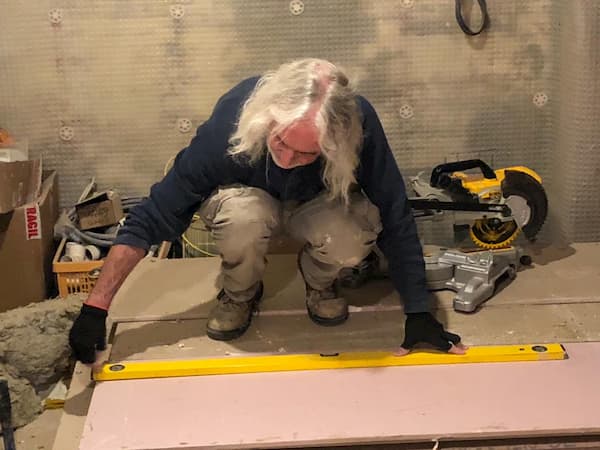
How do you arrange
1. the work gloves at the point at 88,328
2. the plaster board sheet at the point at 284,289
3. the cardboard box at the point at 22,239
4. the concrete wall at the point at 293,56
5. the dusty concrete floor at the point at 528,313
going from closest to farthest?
the work gloves at the point at 88,328
the dusty concrete floor at the point at 528,313
the plaster board sheet at the point at 284,289
the cardboard box at the point at 22,239
the concrete wall at the point at 293,56

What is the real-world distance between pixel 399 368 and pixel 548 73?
1275 mm

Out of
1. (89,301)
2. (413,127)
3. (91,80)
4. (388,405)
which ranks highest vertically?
(91,80)

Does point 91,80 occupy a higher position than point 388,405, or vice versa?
point 91,80

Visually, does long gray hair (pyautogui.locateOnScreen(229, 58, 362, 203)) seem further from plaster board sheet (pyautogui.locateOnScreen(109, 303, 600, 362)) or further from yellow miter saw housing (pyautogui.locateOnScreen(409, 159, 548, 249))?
yellow miter saw housing (pyautogui.locateOnScreen(409, 159, 548, 249))

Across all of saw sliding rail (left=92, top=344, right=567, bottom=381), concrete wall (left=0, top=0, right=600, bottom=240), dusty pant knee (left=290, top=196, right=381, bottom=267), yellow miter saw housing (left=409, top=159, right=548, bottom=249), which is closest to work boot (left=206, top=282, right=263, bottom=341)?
saw sliding rail (left=92, top=344, right=567, bottom=381)

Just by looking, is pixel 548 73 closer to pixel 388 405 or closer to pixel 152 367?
pixel 388 405

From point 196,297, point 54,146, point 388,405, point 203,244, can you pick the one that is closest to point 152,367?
point 196,297

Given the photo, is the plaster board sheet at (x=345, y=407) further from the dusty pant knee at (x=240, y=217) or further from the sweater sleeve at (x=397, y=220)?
the dusty pant knee at (x=240, y=217)

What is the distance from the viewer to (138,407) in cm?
183

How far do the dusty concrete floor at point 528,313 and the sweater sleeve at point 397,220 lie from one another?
10.1 inches

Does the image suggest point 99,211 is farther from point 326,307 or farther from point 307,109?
point 307,109

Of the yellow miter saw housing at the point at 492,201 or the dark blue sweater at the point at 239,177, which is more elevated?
the dark blue sweater at the point at 239,177

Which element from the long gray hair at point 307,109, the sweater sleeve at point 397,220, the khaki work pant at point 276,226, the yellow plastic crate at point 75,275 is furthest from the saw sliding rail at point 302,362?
the yellow plastic crate at point 75,275

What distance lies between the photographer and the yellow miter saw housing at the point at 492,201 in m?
2.37
